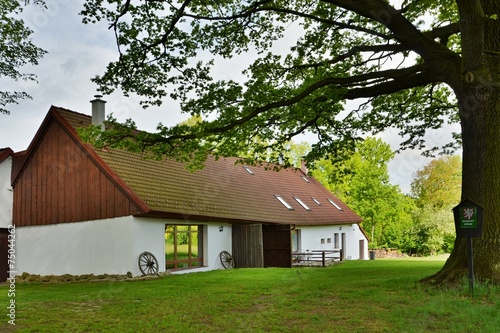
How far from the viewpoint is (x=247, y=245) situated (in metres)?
22.8

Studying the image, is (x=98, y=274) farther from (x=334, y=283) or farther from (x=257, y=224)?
(x=334, y=283)

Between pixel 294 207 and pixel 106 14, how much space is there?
65.1 ft

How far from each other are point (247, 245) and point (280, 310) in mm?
14043

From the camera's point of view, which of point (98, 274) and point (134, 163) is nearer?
point (98, 274)

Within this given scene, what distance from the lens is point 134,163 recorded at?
20.7 metres

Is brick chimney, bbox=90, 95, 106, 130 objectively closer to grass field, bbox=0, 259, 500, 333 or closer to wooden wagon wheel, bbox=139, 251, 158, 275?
wooden wagon wheel, bbox=139, 251, 158, 275

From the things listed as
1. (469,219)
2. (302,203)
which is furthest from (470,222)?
(302,203)

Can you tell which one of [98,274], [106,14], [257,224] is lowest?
[98,274]

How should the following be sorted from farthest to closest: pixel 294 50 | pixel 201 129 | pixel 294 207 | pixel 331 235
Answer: pixel 331 235, pixel 294 207, pixel 294 50, pixel 201 129

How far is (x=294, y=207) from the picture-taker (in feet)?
96.9

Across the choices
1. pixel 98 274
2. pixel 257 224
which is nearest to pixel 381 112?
pixel 257 224

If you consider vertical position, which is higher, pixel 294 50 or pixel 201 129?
pixel 294 50

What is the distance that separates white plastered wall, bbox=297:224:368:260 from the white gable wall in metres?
14.5

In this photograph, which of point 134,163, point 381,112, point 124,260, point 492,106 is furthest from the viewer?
point 134,163
